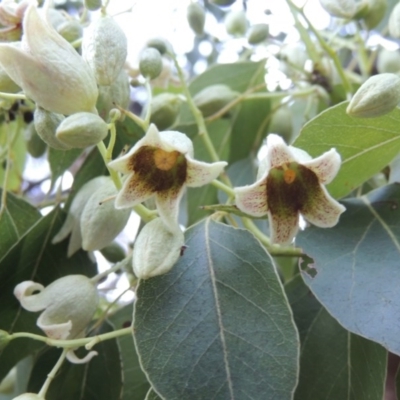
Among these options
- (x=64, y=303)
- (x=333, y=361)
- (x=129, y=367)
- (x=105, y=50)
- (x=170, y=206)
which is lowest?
(x=129, y=367)

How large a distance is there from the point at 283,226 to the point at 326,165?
8 cm

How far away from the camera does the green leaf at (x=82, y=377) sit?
2.51 ft

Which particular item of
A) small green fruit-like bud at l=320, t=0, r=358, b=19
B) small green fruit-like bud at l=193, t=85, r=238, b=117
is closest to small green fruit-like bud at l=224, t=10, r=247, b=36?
small green fruit-like bud at l=193, t=85, r=238, b=117

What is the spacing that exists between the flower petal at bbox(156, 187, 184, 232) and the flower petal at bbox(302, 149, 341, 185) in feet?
0.39

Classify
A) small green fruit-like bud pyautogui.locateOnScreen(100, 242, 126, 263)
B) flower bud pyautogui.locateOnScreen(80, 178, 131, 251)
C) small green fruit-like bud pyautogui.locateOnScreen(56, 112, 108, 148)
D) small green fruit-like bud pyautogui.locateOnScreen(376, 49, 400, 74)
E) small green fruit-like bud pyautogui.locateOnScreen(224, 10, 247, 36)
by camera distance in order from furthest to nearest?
small green fruit-like bud pyautogui.locateOnScreen(224, 10, 247, 36) → small green fruit-like bud pyautogui.locateOnScreen(376, 49, 400, 74) → small green fruit-like bud pyautogui.locateOnScreen(100, 242, 126, 263) → flower bud pyautogui.locateOnScreen(80, 178, 131, 251) → small green fruit-like bud pyautogui.locateOnScreen(56, 112, 108, 148)

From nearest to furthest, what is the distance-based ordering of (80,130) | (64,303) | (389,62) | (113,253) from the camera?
(80,130)
(64,303)
(113,253)
(389,62)

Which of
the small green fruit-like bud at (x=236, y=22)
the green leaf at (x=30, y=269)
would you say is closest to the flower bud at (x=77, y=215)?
the green leaf at (x=30, y=269)

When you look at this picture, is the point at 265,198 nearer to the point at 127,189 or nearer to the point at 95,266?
the point at 127,189

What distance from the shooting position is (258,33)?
1.05 m

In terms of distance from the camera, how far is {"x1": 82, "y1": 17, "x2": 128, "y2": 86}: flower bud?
0.61 m

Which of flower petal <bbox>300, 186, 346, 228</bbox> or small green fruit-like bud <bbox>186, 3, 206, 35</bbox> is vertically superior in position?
small green fruit-like bud <bbox>186, 3, 206, 35</bbox>

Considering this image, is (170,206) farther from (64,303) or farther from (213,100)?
(213,100)

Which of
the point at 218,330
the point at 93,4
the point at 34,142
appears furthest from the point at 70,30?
the point at 218,330

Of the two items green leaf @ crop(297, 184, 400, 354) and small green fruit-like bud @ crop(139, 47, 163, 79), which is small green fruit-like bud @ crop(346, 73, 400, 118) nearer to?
green leaf @ crop(297, 184, 400, 354)
